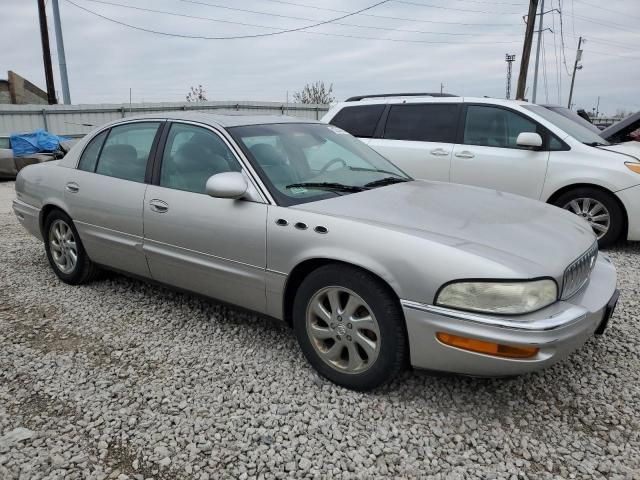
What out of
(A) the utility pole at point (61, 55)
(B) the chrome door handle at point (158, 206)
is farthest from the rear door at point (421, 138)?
(A) the utility pole at point (61, 55)

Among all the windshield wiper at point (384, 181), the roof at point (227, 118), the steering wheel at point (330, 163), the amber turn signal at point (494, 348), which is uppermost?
Result: the roof at point (227, 118)

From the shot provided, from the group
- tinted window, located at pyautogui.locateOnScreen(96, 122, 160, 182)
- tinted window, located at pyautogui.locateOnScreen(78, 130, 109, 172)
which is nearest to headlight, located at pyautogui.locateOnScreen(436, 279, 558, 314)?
tinted window, located at pyautogui.locateOnScreen(96, 122, 160, 182)

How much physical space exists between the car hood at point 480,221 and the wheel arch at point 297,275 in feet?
0.80

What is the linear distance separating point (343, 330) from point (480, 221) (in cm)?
94

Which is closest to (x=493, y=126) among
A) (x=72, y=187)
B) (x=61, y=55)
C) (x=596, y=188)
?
(x=596, y=188)

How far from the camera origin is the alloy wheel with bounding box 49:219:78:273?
423 cm

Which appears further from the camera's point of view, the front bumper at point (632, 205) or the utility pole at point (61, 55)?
the utility pole at point (61, 55)

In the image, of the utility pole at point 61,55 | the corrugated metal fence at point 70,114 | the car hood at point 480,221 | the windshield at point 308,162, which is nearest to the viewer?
the car hood at point 480,221

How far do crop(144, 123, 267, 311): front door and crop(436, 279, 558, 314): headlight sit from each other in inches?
44.0

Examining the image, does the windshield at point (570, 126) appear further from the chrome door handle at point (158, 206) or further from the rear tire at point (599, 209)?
the chrome door handle at point (158, 206)

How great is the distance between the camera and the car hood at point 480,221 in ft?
7.68

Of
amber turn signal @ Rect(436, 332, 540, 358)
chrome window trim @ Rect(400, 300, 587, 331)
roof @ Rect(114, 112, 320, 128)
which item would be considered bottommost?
amber turn signal @ Rect(436, 332, 540, 358)

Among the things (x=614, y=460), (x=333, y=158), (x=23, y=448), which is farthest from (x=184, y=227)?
(x=614, y=460)

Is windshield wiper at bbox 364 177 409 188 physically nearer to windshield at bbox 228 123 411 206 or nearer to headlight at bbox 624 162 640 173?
windshield at bbox 228 123 411 206
